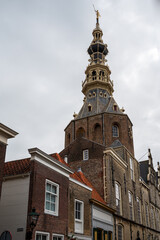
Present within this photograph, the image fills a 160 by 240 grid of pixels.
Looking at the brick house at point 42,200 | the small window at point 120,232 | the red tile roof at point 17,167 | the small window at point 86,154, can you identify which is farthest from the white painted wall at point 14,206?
the small window at point 120,232

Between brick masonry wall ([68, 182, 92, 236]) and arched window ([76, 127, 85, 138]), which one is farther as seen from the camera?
arched window ([76, 127, 85, 138])

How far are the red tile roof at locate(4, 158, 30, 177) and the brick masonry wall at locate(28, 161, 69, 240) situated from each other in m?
0.67

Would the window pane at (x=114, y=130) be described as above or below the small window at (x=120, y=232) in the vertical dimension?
above

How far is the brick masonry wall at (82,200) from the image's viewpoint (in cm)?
1491

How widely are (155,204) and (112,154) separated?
1638cm

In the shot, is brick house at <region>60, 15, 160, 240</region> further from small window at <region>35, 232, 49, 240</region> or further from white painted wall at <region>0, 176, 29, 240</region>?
white painted wall at <region>0, 176, 29, 240</region>

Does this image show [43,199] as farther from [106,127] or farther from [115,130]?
[115,130]

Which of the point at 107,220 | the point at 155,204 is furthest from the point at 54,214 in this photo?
the point at 155,204

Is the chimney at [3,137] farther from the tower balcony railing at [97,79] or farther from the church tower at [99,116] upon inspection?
the tower balcony railing at [97,79]

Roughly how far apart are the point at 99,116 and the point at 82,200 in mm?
19098

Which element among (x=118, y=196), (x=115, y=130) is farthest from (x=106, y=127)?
(x=118, y=196)

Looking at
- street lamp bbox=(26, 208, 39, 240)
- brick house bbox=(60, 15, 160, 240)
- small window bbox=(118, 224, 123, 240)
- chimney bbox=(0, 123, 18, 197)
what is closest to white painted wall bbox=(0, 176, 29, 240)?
street lamp bbox=(26, 208, 39, 240)

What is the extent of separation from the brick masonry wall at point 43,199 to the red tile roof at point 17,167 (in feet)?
2.20

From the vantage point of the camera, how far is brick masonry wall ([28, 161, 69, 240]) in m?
12.3
